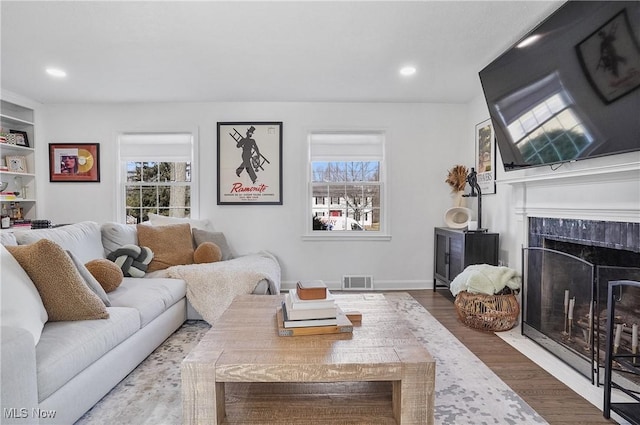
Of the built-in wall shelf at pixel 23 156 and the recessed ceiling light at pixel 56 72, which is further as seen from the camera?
the built-in wall shelf at pixel 23 156

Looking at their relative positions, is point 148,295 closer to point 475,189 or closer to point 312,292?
point 312,292

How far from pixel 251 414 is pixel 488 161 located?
341cm

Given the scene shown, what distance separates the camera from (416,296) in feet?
13.4

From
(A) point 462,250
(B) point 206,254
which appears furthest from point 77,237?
(A) point 462,250

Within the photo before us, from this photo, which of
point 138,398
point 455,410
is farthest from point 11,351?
point 455,410

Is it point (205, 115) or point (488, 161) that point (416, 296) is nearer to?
point (488, 161)

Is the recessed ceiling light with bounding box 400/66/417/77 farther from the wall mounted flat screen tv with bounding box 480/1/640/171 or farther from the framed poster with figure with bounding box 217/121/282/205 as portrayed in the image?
the framed poster with figure with bounding box 217/121/282/205

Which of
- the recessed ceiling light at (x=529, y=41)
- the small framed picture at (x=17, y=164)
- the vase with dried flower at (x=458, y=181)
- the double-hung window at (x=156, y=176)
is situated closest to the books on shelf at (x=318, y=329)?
the recessed ceiling light at (x=529, y=41)

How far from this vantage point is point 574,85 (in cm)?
209

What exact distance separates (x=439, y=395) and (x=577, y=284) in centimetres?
121

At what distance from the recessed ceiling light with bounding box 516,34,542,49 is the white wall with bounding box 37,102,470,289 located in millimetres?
1971

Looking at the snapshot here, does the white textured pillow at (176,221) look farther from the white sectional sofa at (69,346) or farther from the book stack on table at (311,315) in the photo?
the book stack on table at (311,315)

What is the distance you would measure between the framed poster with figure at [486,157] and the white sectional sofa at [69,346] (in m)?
3.22

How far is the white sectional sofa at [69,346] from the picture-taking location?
4.16 ft
